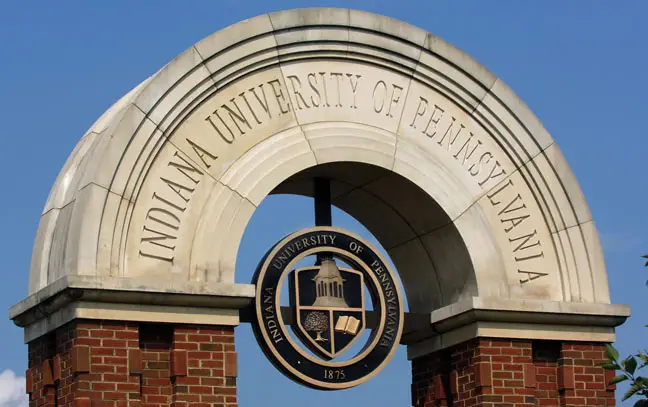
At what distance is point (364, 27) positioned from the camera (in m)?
15.8

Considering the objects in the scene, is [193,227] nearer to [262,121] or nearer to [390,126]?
[262,121]

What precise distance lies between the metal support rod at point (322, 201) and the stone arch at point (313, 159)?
1.13 feet

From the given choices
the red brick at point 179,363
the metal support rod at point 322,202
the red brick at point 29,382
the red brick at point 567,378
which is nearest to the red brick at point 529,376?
the red brick at point 567,378

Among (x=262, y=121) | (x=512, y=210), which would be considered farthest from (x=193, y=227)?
(x=512, y=210)

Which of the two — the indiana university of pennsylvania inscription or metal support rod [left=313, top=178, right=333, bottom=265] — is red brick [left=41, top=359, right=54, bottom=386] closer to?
the indiana university of pennsylvania inscription

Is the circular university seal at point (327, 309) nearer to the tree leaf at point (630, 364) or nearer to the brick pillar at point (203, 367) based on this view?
the brick pillar at point (203, 367)

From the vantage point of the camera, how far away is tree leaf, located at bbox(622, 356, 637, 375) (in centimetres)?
1152

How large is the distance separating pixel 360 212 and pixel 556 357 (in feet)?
8.70

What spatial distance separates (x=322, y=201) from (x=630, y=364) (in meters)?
5.41

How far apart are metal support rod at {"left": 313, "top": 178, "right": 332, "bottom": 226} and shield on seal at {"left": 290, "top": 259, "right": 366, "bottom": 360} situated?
556 millimetres

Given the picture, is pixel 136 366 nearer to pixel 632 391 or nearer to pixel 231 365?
pixel 231 365

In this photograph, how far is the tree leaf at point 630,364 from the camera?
11516 mm

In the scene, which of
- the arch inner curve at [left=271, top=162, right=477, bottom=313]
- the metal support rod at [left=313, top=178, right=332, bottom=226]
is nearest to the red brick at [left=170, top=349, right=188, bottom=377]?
the arch inner curve at [left=271, top=162, right=477, bottom=313]

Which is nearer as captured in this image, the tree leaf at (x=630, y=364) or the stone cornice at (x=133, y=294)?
the tree leaf at (x=630, y=364)
